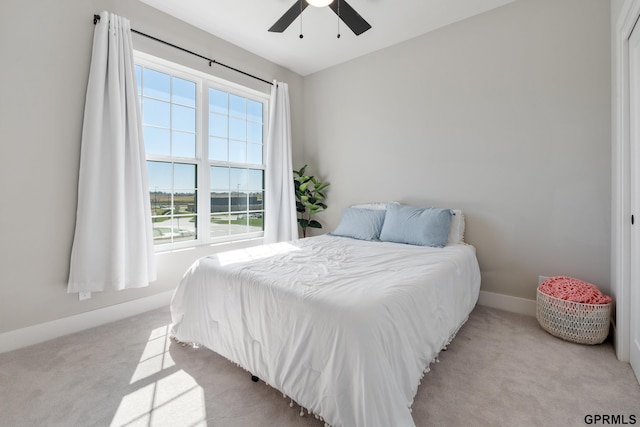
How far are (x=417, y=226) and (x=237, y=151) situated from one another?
89.7 inches

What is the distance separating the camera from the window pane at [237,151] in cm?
350

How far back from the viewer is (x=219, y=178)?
3.38 meters

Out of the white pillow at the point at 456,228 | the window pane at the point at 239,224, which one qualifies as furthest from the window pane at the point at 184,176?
the white pillow at the point at 456,228

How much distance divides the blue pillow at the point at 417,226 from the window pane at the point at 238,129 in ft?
6.68

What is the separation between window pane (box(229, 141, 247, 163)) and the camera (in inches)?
138

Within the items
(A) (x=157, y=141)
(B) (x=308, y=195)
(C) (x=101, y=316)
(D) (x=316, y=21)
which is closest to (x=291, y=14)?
(D) (x=316, y=21)

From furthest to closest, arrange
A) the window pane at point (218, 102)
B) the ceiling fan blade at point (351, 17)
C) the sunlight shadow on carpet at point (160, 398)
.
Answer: the window pane at point (218, 102) → the ceiling fan blade at point (351, 17) → the sunlight shadow on carpet at point (160, 398)

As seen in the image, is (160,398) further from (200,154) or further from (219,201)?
(200,154)

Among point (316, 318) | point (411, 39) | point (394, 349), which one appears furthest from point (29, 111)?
point (411, 39)

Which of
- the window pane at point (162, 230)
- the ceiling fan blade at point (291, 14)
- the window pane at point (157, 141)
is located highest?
the ceiling fan blade at point (291, 14)

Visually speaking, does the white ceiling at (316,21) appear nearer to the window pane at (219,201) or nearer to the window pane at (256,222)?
the window pane at (219,201)

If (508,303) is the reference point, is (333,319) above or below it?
above

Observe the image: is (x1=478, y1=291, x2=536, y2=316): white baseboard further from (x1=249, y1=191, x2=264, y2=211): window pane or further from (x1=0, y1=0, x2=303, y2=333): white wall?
(x1=0, y1=0, x2=303, y2=333): white wall

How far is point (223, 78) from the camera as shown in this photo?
3250 mm
